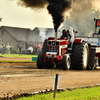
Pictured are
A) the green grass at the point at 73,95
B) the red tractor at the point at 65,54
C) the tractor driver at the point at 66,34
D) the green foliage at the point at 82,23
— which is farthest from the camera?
the green foliage at the point at 82,23

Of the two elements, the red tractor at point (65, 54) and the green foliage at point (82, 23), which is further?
the green foliage at point (82, 23)

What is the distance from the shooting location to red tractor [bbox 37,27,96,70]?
17.7 m

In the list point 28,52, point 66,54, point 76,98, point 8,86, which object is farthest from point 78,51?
point 28,52

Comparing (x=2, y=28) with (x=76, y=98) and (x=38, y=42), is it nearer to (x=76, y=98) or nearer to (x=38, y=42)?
(x=38, y=42)

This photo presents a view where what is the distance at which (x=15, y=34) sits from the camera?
235 ft

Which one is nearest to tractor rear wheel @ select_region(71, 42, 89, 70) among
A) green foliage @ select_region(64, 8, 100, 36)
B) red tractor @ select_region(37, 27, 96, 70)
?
red tractor @ select_region(37, 27, 96, 70)

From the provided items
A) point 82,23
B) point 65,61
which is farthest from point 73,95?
point 82,23

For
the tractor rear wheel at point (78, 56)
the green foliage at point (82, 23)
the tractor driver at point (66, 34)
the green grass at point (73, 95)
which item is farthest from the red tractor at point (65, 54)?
the green foliage at point (82, 23)

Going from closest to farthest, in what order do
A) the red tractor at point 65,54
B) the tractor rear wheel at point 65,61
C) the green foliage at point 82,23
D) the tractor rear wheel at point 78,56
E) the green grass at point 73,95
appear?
the green grass at point 73,95 → the tractor rear wheel at point 65,61 → the red tractor at point 65,54 → the tractor rear wheel at point 78,56 → the green foliage at point 82,23

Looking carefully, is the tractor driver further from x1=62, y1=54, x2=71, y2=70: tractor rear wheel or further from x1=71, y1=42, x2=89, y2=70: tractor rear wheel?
x1=62, y1=54, x2=71, y2=70: tractor rear wheel

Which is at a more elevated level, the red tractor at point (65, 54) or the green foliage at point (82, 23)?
the green foliage at point (82, 23)

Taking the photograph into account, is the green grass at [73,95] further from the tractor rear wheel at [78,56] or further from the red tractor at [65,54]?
the tractor rear wheel at [78,56]

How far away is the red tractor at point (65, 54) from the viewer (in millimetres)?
17703

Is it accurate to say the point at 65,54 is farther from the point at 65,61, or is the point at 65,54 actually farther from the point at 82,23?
the point at 82,23
